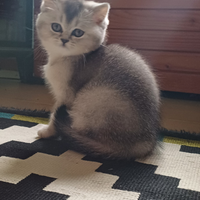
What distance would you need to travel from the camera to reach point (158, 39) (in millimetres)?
2303

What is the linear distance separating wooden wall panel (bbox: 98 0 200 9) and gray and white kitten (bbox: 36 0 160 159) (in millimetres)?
1121

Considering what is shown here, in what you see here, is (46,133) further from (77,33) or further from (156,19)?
(156,19)

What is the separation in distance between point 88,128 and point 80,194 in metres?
0.34

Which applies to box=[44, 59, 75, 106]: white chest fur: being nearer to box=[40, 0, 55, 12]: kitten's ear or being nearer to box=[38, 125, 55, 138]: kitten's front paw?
box=[38, 125, 55, 138]: kitten's front paw

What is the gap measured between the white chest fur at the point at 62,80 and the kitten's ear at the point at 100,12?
0.23 m

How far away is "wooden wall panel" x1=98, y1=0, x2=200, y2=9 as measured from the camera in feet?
7.11

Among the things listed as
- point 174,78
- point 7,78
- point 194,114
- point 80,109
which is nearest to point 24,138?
point 80,109

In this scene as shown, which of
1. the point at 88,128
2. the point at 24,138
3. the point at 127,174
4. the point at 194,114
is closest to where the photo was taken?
the point at 127,174

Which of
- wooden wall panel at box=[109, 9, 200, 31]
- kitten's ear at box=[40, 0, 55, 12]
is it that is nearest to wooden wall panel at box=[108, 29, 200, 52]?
wooden wall panel at box=[109, 9, 200, 31]

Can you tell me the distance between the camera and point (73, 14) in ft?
3.81

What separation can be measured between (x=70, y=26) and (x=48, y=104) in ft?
2.90

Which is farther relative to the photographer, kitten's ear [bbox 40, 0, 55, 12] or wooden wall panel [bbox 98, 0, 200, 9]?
wooden wall panel [bbox 98, 0, 200, 9]

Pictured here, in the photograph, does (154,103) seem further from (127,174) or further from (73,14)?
(73,14)

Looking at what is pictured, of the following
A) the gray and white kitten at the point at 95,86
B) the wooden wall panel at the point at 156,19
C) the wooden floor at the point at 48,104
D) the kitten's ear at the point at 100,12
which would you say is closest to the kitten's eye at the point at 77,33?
the gray and white kitten at the point at 95,86
